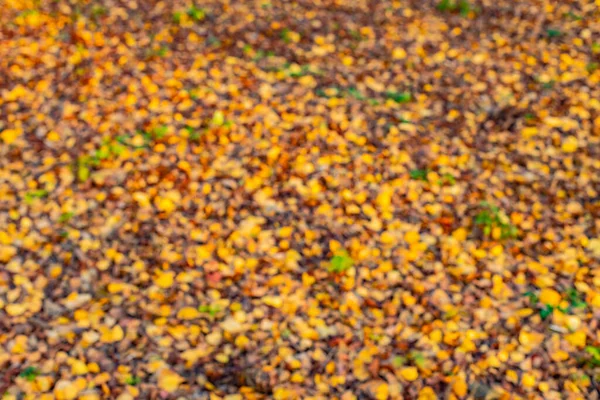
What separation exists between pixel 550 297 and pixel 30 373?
10.4 ft

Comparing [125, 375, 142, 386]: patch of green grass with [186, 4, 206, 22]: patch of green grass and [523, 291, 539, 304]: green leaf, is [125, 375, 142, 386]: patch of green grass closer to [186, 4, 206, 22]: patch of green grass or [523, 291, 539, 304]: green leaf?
[523, 291, 539, 304]: green leaf

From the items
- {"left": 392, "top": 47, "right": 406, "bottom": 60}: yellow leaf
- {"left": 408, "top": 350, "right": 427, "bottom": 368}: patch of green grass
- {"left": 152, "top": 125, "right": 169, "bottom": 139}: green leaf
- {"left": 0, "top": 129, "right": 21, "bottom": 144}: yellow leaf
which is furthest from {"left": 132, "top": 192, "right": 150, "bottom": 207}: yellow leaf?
{"left": 392, "top": 47, "right": 406, "bottom": 60}: yellow leaf

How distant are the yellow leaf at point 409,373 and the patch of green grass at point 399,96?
251 cm

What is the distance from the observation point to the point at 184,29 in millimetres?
5543

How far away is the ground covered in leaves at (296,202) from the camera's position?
3.37 meters

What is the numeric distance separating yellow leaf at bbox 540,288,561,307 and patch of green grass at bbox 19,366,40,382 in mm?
3072

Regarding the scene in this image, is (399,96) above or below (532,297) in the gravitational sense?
above

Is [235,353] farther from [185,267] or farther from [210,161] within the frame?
[210,161]

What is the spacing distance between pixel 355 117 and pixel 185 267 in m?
1.93

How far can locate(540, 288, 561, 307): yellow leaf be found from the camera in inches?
143

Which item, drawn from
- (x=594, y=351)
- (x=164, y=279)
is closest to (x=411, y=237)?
(x=594, y=351)

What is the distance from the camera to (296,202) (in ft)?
13.8

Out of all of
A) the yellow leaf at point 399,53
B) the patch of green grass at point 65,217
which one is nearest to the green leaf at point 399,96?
the yellow leaf at point 399,53

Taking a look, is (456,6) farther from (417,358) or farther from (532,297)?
(417,358)
